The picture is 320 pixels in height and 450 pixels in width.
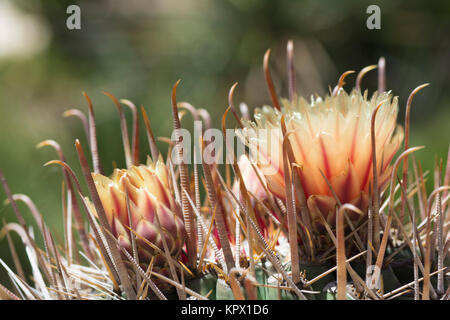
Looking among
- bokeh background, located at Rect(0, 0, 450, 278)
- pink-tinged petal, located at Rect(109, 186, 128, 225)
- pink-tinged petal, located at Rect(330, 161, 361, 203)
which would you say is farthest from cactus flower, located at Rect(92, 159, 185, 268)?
bokeh background, located at Rect(0, 0, 450, 278)

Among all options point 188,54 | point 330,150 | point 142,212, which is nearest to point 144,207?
point 142,212

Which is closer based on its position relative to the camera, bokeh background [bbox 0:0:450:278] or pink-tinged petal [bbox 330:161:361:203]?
pink-tinged petal [bbox 330:161:361:203]

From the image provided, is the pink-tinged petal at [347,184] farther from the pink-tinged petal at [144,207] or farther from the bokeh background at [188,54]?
the bokeh background at [188,54]

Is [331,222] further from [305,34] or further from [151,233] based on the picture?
[305,34]

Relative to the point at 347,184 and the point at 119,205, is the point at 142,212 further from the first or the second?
the point at 347,184

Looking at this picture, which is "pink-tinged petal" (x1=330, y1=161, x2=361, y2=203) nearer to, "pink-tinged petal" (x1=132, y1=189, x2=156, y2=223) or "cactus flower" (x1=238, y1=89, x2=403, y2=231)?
"cactus flower" (x1=238, y1=89, x2=403, y2=231)

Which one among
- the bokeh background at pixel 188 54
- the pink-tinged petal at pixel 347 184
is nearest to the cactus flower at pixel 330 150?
the pink-tinged petal at pixel 347 184

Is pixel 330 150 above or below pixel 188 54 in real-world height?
below

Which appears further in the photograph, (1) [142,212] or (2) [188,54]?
(2) [188,54]
